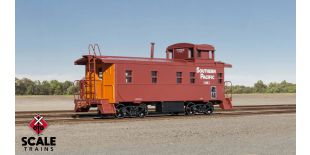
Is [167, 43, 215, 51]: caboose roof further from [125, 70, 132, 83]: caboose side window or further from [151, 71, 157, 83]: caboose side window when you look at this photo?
[125, 70, 132, 83]: caboose side window

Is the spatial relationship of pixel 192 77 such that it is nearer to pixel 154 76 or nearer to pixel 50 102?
pixel 154 76

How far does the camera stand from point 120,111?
24453mm

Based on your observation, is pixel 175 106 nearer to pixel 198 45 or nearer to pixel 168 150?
pixel 198 45

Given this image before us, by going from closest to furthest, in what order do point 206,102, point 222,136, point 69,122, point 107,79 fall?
1. point 222,136
2. point 69,122
3. point 107,79
4. point 206,102

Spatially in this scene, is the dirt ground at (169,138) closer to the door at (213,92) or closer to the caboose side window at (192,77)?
the caboose side window at (192,77)

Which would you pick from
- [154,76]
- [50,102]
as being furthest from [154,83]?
[50,102]

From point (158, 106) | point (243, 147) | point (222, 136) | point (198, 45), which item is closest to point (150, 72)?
point (158, 106)

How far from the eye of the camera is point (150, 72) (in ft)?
82.2

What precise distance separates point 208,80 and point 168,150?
50.1 ft

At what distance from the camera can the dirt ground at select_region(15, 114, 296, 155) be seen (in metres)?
12.8

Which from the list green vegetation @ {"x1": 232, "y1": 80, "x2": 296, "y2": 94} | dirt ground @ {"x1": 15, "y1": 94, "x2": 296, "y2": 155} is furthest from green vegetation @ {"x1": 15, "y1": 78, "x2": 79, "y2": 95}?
dirt ground @ {"x1": 15, "y1": 94, "x2": 296, "y2": 155}

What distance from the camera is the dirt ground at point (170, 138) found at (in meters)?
12.8

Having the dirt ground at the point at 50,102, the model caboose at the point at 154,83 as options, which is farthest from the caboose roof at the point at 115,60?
the dirt ground at the point at 50,102

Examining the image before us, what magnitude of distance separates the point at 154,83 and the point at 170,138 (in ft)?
32.6
